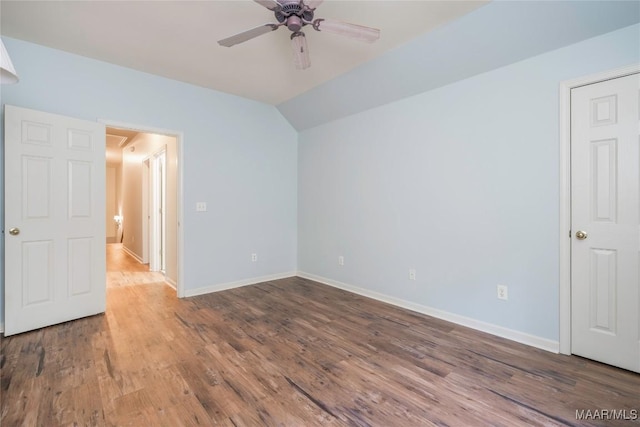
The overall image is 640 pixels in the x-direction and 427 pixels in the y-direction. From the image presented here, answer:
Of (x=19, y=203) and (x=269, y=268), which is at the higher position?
(x=19, y=203)

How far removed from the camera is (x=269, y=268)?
459 cm

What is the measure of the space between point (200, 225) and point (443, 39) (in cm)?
348

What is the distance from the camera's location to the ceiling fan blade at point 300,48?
2107mm

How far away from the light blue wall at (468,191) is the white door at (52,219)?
9.56 feet

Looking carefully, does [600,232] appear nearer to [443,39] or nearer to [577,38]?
[577,38]

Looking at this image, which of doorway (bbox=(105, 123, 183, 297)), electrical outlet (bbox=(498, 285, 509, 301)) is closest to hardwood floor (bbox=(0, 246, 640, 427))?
electrical outlet (bbox=(498, 285, 509, 301))

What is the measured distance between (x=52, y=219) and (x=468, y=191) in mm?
4095

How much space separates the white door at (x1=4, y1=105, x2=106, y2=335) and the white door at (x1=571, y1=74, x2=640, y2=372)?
4.47 metres

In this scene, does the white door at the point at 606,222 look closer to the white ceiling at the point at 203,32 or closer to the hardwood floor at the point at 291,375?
the hardwood floor at the point at 291,375

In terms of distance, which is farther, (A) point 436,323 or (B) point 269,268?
(B) point 269,268

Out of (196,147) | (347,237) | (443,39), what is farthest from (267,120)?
(443,39)

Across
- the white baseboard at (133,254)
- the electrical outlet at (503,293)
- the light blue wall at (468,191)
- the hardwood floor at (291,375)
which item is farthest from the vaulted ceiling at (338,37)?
the white baseboard at (133,254)

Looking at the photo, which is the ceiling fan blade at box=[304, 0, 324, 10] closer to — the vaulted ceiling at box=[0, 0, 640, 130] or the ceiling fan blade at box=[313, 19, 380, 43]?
the ceiling fan blade at box=[313, 19, 380, 43]

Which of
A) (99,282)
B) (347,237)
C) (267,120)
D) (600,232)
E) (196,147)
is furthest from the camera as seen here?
(267,120)
